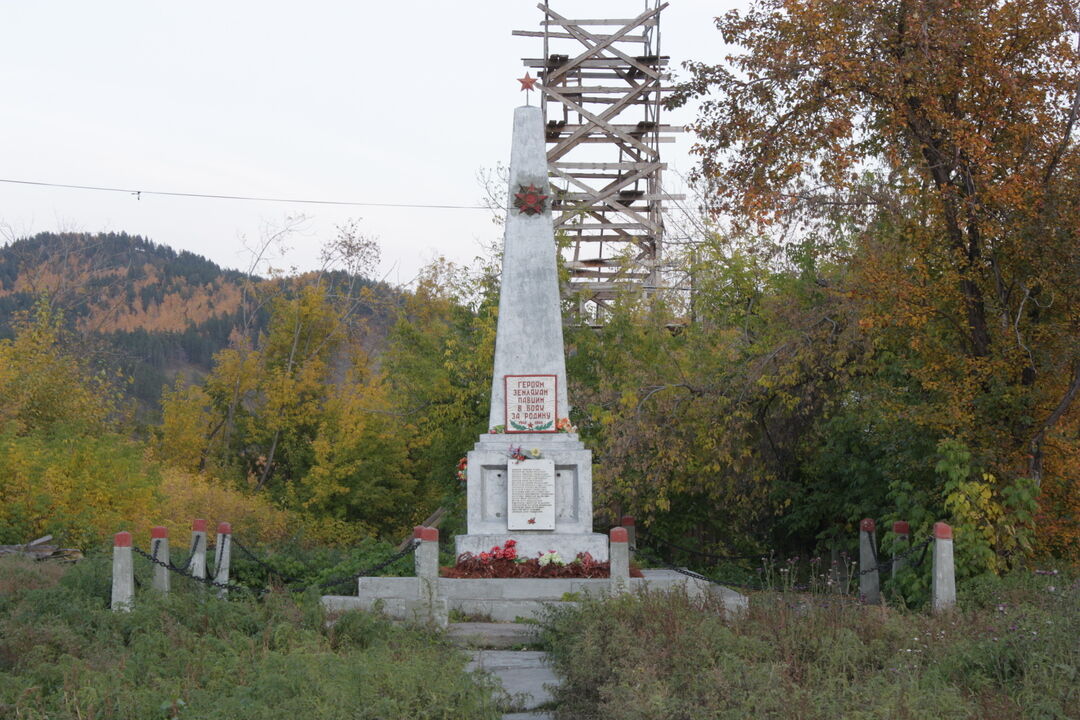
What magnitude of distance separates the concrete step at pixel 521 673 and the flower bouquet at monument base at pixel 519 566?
288 centimetres

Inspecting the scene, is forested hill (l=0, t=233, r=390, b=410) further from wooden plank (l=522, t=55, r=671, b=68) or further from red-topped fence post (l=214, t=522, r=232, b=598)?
red-topped fence post (l=214, t=522, r=232, b=598)

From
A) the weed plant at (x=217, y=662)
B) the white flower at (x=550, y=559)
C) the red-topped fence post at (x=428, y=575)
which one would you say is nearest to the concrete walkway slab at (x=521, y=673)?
the weed plant at (x=217, y=662)

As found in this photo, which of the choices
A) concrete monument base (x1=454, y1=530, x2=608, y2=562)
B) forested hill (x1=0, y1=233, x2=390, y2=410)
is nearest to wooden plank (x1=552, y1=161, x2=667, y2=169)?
concrete monument base (x1=454, y1=530, x2=608, y2=562)

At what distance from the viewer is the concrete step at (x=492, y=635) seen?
1078cm

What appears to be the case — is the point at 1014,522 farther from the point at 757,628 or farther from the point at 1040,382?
the point at 757,628

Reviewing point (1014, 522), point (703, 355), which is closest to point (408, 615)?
point (1014, 522)

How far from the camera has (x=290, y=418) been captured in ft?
120

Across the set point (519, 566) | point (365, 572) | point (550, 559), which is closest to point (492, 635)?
point (365, 572)

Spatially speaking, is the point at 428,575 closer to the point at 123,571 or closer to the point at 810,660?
the point at 123,571

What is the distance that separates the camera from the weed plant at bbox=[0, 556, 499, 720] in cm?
689

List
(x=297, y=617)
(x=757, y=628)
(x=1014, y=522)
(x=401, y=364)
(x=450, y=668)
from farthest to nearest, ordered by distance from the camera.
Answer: (x=401, y=364) → (x=1014, y=522) → (x=297, y=617) → (x=757, y=628) → (x=450, y=668)

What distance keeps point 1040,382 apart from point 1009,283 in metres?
1.20

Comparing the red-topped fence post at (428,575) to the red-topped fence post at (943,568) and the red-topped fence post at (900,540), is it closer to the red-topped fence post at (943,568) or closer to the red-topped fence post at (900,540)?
the red-topped fence post at (943,568)

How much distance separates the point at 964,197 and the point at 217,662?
9.69m
